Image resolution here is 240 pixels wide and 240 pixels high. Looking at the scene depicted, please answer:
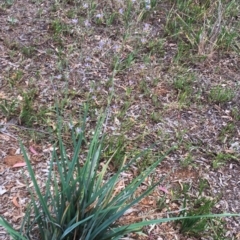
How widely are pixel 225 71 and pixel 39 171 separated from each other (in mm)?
1938

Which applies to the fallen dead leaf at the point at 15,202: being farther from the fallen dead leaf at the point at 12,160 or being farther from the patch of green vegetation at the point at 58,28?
the patch of green vegetation at the point at 58,28

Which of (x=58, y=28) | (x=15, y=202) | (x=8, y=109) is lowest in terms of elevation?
(x=15, y=202)

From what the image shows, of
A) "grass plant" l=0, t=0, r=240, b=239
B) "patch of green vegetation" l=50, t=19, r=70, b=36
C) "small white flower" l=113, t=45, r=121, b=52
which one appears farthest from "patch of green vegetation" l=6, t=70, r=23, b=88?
"small white flower" l=113, t=45, r=121, b=52

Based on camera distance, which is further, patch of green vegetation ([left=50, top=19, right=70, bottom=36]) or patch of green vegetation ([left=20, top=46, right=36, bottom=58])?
patch of green vegetation ([left=50, top=19, right=70, bottom=36])

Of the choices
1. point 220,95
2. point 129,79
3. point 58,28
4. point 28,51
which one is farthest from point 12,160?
point 220,95

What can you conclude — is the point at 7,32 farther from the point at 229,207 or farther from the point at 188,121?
the point at 229,207

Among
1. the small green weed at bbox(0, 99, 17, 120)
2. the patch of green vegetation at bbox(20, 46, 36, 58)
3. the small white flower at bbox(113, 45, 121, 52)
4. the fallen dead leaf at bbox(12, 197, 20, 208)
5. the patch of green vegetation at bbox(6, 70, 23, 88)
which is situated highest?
the small white flower at bbox(113, 45, 121, 52)

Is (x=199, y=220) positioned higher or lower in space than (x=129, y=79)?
lower

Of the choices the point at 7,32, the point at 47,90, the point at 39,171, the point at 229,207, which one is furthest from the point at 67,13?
the point at 229,207

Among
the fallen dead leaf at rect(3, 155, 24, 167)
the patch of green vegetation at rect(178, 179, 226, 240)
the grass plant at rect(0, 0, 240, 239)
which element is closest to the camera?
the patch of green vegetation at rect(178, 179, 226, 240)

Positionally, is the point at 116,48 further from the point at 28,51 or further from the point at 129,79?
the point at 28,51

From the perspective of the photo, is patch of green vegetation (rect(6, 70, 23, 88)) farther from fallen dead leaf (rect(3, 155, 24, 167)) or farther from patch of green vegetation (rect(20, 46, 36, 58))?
fallen dead leaf (rect(3, 155, 24, 167))

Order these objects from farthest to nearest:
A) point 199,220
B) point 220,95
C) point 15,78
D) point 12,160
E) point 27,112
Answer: point 220,95, point 15,78, point 27,112, point 12,160, point 199,220

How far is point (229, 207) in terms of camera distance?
8.14 feet
